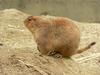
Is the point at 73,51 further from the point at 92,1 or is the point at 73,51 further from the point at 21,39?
the point at 92,1

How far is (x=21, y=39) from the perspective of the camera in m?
9.59

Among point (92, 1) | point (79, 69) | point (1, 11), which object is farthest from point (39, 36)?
point (92, 1)

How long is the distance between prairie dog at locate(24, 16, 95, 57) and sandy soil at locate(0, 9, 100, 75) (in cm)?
25

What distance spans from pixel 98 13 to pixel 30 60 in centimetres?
702

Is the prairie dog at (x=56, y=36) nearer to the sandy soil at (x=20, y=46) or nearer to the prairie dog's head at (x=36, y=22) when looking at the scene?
the prairie dog's head at (x=36, y=22)

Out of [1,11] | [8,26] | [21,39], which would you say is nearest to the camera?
[21,39]

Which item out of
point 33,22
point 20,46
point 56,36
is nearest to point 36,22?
point 33,22

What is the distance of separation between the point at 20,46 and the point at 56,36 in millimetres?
2698

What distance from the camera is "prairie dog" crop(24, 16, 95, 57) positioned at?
6.23 metres

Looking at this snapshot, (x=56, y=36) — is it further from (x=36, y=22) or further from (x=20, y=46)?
(x=20, y=46)

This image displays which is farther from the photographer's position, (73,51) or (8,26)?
(8,26)

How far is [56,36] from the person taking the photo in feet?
20.6

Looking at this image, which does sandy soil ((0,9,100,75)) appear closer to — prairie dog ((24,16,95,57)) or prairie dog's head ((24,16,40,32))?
prairie dog ((24,16,95,57))

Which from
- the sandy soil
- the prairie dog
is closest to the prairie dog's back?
the prairie dog
